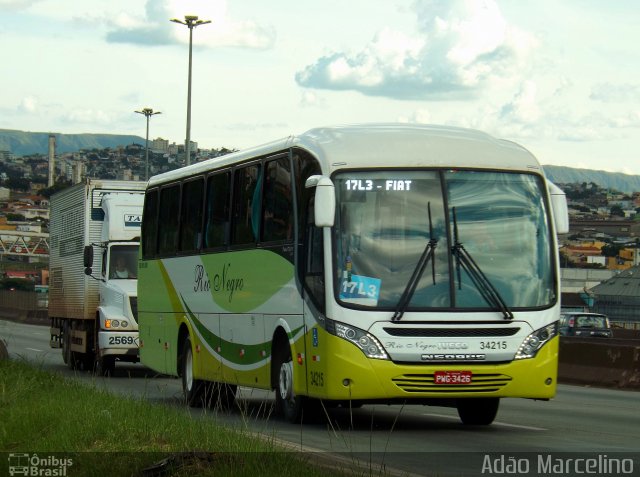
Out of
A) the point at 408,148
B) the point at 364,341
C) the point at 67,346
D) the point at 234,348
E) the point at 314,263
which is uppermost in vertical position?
the point at 408,148

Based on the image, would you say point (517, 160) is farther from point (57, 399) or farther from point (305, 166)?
point (57, 399)

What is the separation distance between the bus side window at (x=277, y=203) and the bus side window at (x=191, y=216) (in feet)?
9.29

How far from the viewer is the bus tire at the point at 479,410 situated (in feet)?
49.3

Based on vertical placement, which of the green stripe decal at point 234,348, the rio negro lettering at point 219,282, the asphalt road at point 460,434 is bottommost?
the asphalt road at point 460,434

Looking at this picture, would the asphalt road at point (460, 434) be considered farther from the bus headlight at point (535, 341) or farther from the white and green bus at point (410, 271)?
the bus headlight at point (535, 341)

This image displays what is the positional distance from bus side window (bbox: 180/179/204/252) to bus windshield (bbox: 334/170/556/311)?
499cm

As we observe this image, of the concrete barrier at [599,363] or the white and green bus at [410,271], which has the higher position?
the white and green bus at [410,271]

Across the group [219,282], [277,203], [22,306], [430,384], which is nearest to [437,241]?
[430,384]

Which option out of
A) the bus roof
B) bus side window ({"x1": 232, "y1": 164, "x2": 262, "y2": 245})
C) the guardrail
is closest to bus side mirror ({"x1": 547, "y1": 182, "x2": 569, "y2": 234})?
the bus roof

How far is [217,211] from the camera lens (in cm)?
1778

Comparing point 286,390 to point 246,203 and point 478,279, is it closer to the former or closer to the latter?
point 478,279

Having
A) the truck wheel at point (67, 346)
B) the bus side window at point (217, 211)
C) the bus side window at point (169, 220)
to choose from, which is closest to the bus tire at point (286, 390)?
the bus side window at point (217, 211)

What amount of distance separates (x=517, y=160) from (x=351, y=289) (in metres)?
2.30

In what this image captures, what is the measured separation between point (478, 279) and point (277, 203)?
276 cm
